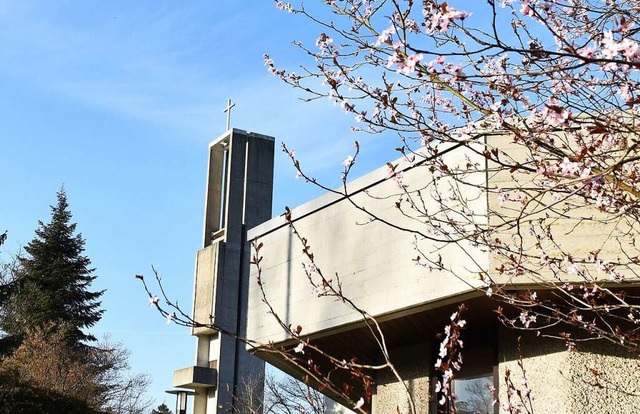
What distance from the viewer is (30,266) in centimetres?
3188

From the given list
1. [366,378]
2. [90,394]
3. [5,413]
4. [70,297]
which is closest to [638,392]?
[366,378]

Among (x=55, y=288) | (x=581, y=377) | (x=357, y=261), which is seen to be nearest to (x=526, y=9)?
(x=581, y=377)

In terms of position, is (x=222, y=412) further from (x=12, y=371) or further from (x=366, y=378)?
(x=366, y=378)

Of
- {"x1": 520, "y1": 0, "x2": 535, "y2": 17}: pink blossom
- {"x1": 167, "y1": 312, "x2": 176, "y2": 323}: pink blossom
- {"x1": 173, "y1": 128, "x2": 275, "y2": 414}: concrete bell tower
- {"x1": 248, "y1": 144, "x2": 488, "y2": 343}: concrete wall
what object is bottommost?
{"x1": 167, "y1": 312, "x2": 176, "y2": 323}: pink blossom

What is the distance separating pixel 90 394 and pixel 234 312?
257 inches

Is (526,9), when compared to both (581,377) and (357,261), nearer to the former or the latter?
(581,377)

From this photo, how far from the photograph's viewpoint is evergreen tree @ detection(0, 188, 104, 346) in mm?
29448

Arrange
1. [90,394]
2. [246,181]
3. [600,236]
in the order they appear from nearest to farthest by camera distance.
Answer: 1. [600,236]
2. [246,181]
3. [90,394]

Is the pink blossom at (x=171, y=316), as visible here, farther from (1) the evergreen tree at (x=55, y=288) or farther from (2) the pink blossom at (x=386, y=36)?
(1) the evergreen tree at (x=55, y=288)

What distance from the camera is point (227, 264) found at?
20109mm

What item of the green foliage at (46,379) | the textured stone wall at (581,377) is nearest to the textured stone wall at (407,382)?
the textured stone wall at (581,377)

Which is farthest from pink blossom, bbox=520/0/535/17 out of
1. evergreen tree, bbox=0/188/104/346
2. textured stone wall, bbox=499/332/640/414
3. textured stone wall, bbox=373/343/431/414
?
evergreen tree, bbox=0/188/104/346

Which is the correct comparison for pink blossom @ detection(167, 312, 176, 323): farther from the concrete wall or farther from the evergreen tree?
the evergreen tree

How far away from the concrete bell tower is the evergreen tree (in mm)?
9736
